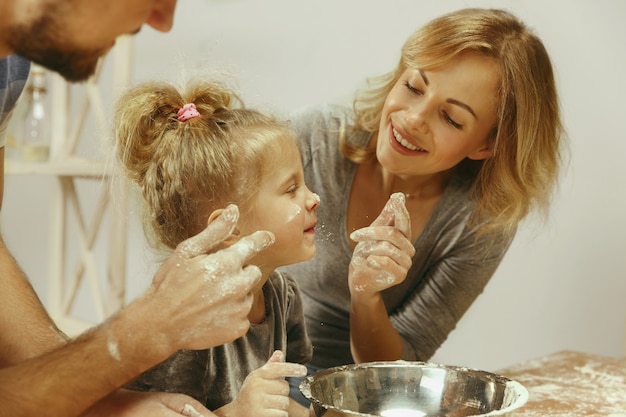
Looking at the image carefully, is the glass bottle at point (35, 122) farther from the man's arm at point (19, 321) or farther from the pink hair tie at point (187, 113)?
the pink hair tie at point (187, 113)

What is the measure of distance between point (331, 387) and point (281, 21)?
872 mm

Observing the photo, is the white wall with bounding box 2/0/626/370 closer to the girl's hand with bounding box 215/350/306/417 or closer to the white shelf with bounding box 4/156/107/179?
the white shelf with bounding box 4/156/107/179

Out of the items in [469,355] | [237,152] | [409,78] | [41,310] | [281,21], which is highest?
[281,21]

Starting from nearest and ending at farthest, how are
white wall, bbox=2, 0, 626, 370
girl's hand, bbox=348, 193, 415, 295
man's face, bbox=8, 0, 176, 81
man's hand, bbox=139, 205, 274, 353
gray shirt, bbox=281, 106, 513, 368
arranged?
man's face, bbox=8, 0, 176, 81 → man's hand, bbox=139, 205, 274, 353 → girl's hand, bbox=348, 193, 415, 295 → gray shirt, bbox=281, 106, 513, 368 → white wall, bbox=2, 0, 626, 370

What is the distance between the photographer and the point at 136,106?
1.16 meters

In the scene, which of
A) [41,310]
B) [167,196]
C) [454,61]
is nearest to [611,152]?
[454,61]

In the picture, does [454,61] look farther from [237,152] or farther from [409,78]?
[237,152]

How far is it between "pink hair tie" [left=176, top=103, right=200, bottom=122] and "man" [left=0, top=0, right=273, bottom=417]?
8.2 inches

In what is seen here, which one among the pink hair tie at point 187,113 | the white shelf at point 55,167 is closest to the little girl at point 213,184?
the pink hair tie at point 187,113

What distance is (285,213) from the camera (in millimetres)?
1186

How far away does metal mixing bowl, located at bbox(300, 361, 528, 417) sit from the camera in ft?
3.98

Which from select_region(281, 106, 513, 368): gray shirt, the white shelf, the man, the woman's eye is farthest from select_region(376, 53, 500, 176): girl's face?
the white shelf

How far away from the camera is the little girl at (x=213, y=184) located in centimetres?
113

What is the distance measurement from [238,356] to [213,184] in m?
0.27
